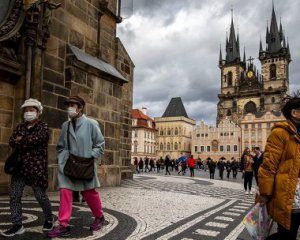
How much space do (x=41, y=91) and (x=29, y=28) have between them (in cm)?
138

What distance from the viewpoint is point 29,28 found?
7727mm

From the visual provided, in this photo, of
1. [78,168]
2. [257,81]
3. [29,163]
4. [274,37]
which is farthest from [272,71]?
[29,163]

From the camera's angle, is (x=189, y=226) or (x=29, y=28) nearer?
(x=189, y=226)

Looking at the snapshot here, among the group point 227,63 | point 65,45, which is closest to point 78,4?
point 65,45

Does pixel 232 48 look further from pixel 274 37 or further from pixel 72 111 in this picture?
pixel 72 111

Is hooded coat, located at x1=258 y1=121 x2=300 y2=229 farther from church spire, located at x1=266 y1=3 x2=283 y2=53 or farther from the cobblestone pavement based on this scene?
church spire, located at x1=266 y1=3 x2=283 y2=53

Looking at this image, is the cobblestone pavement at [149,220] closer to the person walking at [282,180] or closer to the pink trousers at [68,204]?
the pink trousers at [68,204]

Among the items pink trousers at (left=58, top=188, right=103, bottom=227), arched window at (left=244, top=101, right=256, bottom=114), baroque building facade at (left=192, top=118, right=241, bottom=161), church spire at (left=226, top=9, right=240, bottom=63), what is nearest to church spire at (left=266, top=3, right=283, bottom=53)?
church spire at (left=226, top=9, right=240, bottom=63)

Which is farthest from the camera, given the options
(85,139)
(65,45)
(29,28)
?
(65,45)

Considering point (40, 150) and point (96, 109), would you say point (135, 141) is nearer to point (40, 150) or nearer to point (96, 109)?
point (96, 109)

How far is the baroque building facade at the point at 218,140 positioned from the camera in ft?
302

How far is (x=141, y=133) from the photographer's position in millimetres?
85875

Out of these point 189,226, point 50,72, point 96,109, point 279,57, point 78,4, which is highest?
point 279,57

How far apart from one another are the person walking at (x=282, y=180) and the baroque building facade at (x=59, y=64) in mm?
Result: 5899
